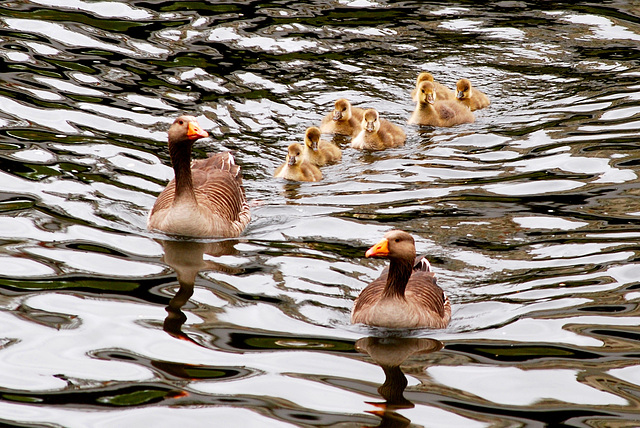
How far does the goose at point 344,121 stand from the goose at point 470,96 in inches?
65.0

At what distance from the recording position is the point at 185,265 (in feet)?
32.3

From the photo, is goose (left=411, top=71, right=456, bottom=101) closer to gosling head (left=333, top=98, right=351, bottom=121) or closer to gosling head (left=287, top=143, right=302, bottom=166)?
gosling head (left=333, top=98, right=351, bottom=121)

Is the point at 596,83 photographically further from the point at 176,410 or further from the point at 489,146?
the point at 176,410

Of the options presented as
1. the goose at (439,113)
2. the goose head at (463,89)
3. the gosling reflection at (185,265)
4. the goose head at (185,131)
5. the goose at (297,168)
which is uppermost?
the goose head at (185,131)

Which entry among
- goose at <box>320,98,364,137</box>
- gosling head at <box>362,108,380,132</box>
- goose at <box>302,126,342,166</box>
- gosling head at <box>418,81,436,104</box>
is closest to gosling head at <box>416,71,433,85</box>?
gosling head at <box>418,81,436,104</box>

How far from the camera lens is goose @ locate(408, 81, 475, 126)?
1478 cm

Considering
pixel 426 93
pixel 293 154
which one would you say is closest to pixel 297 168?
pixel 293 154

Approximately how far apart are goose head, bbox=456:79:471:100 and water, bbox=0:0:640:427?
2.15 feet

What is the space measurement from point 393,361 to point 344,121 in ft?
23.5

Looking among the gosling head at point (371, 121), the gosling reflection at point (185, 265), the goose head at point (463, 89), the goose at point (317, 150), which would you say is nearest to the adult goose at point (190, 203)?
the gosling reflection at point (185, 265)

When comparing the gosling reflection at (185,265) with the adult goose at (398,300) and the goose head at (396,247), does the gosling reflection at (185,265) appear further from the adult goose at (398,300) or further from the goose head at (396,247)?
the goose head at (396,247)

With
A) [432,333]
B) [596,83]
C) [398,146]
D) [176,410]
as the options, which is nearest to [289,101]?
[398,146]

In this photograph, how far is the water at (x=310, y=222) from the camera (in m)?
7.34

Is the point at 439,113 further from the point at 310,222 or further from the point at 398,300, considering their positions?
the point at 398,300
